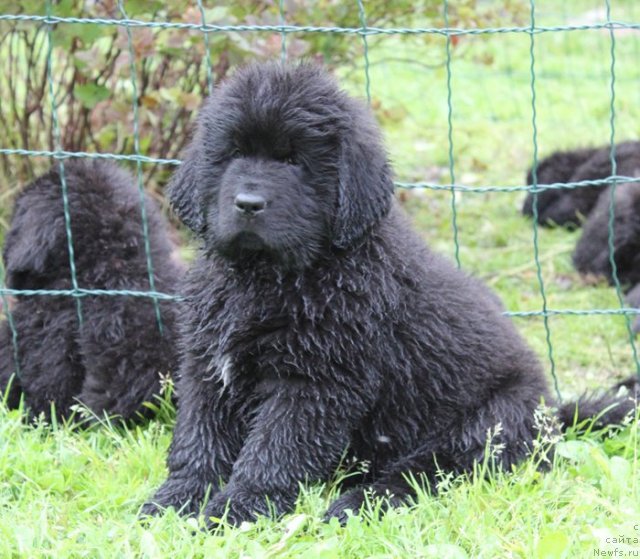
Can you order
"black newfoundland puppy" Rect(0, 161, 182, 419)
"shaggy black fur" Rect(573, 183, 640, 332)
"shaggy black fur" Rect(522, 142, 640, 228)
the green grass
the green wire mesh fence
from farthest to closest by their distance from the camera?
"shaggy black fur" Rect(522, 142, 640, 228)
"shaggy black fur" Rect(573, 183, 640, 332)
"black newfoundland puppy" Rect(0, 161, 182, 419)
the green wire mesh fence
the green grass

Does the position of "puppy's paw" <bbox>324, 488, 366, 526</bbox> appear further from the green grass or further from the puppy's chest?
the puppy's chest

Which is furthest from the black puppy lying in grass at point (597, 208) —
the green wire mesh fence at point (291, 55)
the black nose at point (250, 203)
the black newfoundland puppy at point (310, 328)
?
the black nose at point (250, 203)

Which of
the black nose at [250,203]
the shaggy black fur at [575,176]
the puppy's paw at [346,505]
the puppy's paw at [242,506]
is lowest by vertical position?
the puppy's paw at [346,505]

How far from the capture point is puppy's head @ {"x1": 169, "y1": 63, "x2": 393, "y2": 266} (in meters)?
3.32

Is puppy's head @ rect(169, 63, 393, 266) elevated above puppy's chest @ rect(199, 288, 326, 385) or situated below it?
above

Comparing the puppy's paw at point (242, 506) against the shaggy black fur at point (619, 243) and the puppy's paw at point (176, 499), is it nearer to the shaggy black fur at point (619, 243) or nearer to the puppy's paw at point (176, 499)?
the puppy's paw at point (176, 499)

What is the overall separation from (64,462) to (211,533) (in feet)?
2.59

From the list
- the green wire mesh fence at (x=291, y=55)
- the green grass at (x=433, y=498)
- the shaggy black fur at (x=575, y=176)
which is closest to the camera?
the green grass at (x=433, y=498)

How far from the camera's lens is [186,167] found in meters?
3.61

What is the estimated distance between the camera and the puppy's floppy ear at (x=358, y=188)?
11.1 ft

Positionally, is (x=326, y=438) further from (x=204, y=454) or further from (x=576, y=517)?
(x=576, y=517)

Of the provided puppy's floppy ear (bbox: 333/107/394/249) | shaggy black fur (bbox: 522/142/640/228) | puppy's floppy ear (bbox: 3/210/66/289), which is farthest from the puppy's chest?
shaggy black fur (bbox: 522/142/640/228)

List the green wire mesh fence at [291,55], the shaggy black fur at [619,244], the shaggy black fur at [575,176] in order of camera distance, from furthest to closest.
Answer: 1. the shaggy black fur at [575,176]
2. the shaggy black fur at [619,244]
3. the green wire mesh fence at [291,55]

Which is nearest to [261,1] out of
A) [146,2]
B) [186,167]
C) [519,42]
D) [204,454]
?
[146,2]
